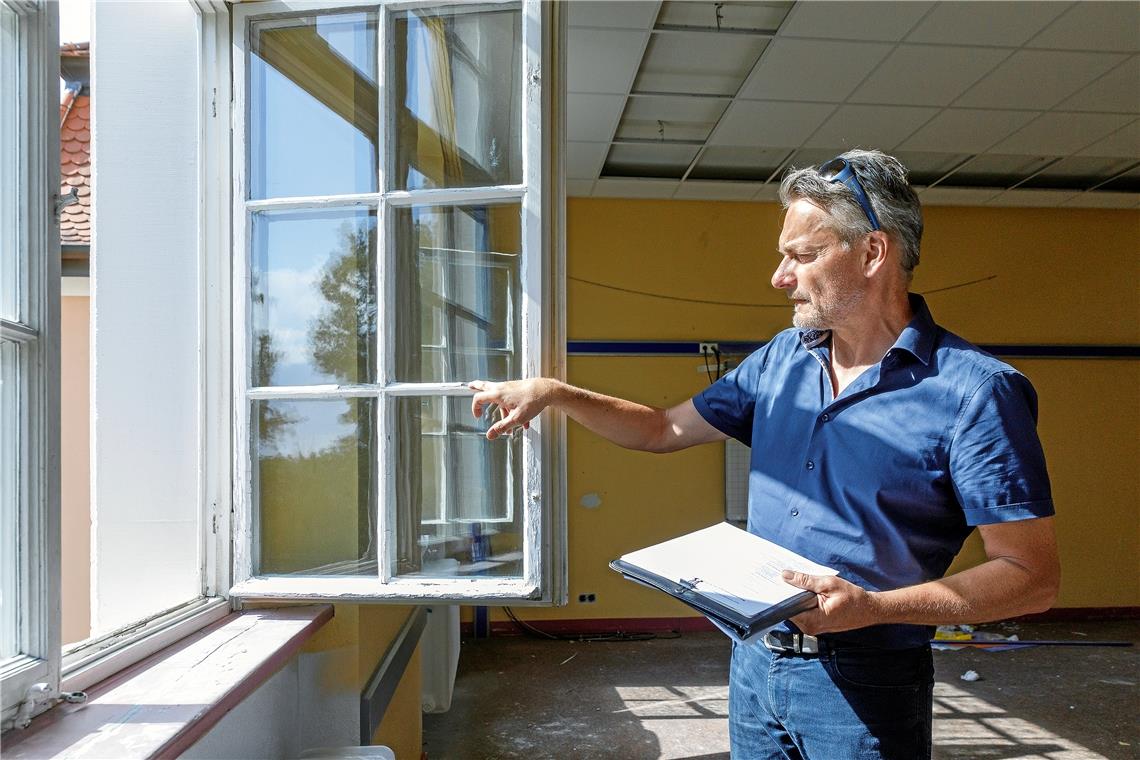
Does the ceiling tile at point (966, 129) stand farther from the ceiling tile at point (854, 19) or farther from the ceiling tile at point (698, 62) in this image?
the ceiling tile at point (698, 62)

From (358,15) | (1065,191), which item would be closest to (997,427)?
(358,15)

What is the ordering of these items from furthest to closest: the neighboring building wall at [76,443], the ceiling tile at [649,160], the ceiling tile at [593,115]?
the neighboring building wall at [76,443]
the ceiling tile at [649,160]
the ceiling tile at [593,115]

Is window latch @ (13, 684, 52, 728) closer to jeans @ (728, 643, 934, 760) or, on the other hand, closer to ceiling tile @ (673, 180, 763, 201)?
jeans @ (728, 643, 934, 760)

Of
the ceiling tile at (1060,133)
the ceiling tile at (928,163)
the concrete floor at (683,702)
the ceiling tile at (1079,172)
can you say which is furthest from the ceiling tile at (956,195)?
the concrete floor at (683,702)

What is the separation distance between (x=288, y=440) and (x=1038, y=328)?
21.3 ft

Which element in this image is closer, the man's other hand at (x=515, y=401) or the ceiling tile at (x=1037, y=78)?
the man's other hand at (x=515, y=401)

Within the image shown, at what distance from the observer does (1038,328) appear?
666 centimetres

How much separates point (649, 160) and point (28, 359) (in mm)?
4889

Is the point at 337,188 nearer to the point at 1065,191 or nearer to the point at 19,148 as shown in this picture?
the point at 19,148

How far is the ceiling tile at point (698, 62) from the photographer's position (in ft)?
12.9

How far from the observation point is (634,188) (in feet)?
20.3

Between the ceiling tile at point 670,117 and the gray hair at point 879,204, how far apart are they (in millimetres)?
3180

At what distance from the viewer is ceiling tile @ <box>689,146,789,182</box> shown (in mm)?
5477

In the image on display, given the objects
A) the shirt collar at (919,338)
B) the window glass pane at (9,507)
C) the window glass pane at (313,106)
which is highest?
the window glass pane at (313,106)
